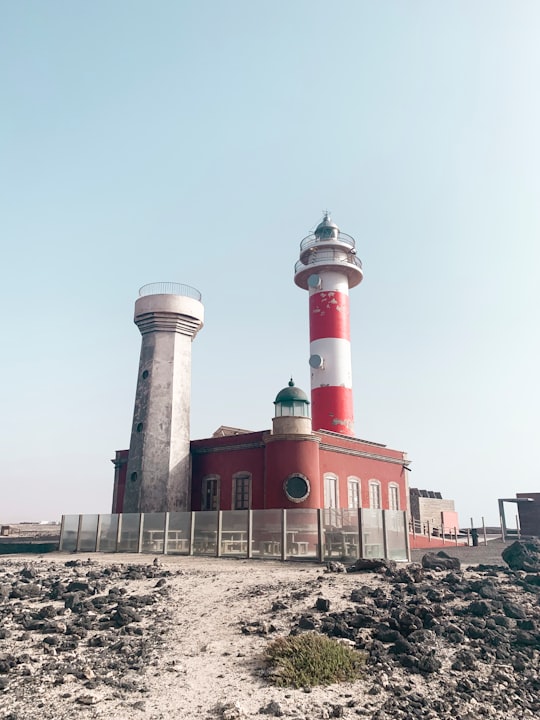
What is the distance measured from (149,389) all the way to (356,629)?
20.5m

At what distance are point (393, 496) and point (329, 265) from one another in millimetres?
14044

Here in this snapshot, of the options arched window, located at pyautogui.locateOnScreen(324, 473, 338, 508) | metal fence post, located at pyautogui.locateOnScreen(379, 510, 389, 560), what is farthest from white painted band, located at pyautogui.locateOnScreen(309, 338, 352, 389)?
metal fence post, located at pyautogui.locateOnScreen(379, 510, 389, 560)

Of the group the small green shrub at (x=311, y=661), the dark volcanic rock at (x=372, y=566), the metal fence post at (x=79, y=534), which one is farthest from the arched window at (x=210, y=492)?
the small green shrub at (x=311, y=661)

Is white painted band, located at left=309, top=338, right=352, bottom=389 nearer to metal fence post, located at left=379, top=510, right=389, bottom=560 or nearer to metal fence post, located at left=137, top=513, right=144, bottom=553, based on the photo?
metal fence post, located at left=137, top=513, right=144, bottom=553

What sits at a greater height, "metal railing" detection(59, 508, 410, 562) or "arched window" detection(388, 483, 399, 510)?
"arched window" detection(388, 483, 399, 510)

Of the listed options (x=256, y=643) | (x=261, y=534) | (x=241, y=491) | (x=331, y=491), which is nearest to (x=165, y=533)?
(x=261, y=534)

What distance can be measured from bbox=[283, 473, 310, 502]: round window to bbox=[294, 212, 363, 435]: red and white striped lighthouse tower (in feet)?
26.6

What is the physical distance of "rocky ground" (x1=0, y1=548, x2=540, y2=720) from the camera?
26.6ft

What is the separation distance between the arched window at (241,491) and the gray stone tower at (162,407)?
115 inches

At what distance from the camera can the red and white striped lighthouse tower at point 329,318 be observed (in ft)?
109

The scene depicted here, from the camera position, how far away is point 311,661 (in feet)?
29.9

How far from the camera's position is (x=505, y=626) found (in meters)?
10.9

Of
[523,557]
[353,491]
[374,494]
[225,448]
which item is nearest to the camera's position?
[523,557]

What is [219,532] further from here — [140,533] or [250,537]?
[140,533]
